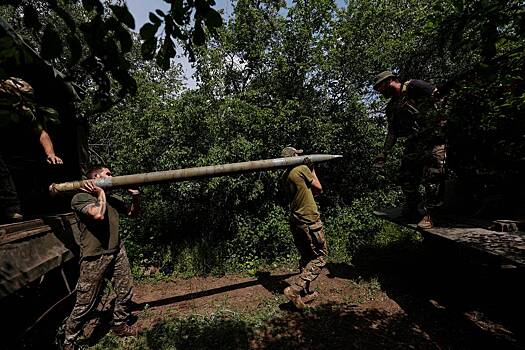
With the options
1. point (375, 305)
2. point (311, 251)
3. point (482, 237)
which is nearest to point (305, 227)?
point (311, 251)

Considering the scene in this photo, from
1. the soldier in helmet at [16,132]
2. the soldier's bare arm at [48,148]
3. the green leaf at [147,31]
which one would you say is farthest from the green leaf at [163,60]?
the soldier's bare arm at [48,148]

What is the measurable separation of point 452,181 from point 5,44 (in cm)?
609

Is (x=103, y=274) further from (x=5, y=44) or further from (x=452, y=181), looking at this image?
(x=452, y=181)

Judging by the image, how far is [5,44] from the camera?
1.02m

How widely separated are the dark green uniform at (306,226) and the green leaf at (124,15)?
13.8 ft

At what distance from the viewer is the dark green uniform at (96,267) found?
12.7 ft

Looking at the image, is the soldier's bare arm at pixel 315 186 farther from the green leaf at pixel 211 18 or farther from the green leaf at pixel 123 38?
the green leaf at pixel 123 38

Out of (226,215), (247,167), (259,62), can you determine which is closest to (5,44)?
(247,167)

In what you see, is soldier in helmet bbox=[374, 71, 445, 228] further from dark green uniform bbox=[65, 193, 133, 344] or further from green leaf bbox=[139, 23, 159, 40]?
dark green uniform bbox=[65, 193, 133, 344]

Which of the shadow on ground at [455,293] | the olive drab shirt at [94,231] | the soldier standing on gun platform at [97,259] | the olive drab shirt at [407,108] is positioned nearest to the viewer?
the shadow on ground at [455,293]

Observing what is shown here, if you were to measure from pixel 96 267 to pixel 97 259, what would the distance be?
11 cm

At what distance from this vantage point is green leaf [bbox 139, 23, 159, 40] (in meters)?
1.17

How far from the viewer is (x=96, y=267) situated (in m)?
4.07

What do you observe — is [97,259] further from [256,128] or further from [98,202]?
[256,128]
